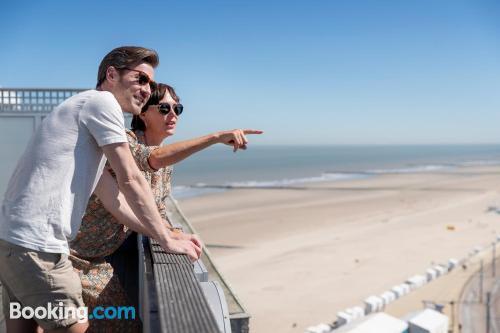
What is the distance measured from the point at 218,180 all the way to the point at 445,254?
4165 centimetres

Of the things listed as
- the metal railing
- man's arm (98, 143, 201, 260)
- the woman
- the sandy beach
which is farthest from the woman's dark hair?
the sandy beach

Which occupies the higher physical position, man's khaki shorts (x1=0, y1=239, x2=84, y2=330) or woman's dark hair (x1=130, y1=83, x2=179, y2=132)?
woman's dark hair (x1=130, y1=83, x2=179, y2=132)

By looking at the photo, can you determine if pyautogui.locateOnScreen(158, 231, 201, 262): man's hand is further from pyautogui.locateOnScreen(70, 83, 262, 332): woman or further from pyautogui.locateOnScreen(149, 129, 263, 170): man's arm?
pyautogui.locateOnScreen(149, 129, 263, 170): man's arm

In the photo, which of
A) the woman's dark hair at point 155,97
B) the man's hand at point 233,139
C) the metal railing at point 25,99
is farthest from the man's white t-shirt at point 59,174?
the metal railing at point 25,99

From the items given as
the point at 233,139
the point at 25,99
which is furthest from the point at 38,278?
the point at 25,99

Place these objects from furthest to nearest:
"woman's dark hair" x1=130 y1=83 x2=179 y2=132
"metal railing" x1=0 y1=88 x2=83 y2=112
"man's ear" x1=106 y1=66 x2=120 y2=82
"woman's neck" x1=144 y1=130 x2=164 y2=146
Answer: "metal railing" x1=0 y1=88 x2=83 y2=112 < "woman's neck" x1=144 y1=130 x2=164 y2=146 < "woman's dark hair" x1=130 y1=83 x2=179 y2=132 < "man's ear" x1=106 y1=66 x2=120 y2=82

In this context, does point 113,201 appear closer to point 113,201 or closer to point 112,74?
point 113,201

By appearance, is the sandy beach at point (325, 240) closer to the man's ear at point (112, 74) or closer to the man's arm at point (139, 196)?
the man's arm at point (139, 196)

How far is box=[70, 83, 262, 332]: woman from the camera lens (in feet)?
7.27

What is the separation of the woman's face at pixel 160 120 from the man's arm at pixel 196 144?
0.64 m

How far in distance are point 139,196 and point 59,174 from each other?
0.35 metres

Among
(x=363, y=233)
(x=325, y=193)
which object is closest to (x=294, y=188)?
(x=325, y=193)

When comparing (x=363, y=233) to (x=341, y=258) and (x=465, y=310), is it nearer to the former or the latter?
(x=341, y=258)

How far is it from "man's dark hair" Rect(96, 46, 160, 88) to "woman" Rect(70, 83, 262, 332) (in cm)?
41
